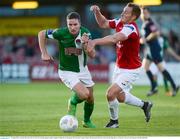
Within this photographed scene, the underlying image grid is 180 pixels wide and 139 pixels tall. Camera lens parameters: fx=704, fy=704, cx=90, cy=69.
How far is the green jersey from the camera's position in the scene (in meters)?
12.9

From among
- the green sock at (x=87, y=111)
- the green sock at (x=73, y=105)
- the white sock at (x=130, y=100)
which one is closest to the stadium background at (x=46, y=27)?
the white sock at (x=130, y=100)

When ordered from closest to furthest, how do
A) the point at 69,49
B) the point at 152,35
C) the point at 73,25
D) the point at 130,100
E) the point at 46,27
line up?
the point at 73,25 < the point at 69,49 < the point at 130,100 < the point at 152,35 < the point at 46,27

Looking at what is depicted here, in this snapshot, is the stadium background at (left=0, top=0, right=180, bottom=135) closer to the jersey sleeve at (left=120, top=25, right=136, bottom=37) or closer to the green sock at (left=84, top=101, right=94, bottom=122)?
the green sock at (left=84, top=101, right=94, bottom=122)

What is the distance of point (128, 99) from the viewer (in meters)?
13.4

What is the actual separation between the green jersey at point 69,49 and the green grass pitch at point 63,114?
118 cm

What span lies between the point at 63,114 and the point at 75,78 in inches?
123

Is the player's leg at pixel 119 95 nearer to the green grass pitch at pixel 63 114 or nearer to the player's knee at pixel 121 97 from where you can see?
the player's knee at pixel 121 97

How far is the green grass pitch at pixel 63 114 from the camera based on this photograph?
476 inches

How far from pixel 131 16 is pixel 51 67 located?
19.9 m

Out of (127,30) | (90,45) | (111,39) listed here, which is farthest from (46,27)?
(90,45)

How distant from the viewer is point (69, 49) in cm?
1298

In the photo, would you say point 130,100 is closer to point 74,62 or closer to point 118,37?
point 74,62

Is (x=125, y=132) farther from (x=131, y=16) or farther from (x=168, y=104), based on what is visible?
(x=168, y=104)

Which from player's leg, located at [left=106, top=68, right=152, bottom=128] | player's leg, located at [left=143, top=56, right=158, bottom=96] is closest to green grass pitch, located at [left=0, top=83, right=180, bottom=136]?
player's leg, located at [left=106, top=68, right=152, bottom=128]
